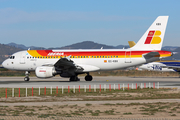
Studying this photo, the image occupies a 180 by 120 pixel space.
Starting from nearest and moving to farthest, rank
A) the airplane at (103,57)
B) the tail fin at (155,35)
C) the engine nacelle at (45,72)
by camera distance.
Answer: the engine nacelle at (45,72), the airplane at (103,57), the tail fin at (155,35)

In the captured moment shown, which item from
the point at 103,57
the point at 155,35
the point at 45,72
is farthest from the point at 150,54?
the point at 45,72

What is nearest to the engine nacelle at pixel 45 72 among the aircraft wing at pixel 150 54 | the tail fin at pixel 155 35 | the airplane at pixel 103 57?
the airplane at pixel 103 57

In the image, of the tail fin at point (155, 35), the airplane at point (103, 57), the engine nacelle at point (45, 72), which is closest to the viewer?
the engine nacelle at point (45, 72)

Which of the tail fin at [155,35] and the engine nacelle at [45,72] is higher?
the tail fin at [155,35]

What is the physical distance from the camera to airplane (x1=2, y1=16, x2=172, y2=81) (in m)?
41.3

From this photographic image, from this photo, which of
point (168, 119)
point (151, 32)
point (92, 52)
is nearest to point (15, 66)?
point (92, 52)

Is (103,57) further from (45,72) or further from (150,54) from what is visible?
(45,72)

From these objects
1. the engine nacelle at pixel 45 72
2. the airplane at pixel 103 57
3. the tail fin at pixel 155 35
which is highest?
the tail fin at pixel 155 35

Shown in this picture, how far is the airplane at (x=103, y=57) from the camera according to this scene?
136 ft

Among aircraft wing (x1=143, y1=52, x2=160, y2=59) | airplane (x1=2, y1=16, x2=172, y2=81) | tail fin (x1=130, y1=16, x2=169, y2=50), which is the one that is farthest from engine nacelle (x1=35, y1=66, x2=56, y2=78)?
tail fin (x1=130, y1=16, x2=169, y2=50)

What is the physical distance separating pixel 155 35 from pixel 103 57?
8.34 meters

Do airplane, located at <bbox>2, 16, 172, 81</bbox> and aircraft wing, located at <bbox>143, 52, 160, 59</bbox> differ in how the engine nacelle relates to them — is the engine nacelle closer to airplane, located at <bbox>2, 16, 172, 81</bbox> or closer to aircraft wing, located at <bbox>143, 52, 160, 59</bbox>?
airplane, located at <bbox>2, 16, 172, 81</bbox>

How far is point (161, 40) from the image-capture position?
4328 centimetres

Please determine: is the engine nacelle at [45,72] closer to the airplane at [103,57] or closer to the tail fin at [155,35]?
the airplane at [103,57]
